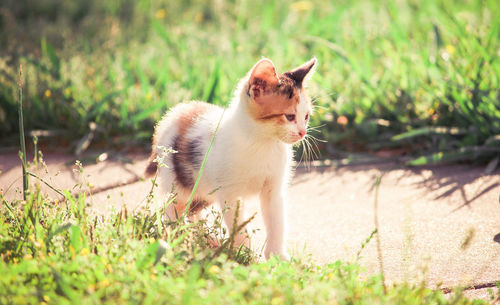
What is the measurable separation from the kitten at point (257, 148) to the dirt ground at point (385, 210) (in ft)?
0.59

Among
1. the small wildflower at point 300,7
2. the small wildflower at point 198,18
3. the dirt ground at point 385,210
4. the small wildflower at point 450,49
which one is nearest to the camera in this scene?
the dirt ground at point 385,210

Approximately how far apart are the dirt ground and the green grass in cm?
17

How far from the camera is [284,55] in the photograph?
443 centimetres

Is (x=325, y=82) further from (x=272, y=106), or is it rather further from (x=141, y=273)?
(x=141, y=273)

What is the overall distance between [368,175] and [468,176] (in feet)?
1.81

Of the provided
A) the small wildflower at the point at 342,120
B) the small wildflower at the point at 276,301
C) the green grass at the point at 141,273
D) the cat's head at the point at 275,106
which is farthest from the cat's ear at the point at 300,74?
the small wildflower at the point at 276,301

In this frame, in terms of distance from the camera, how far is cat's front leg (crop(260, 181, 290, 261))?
231 cm

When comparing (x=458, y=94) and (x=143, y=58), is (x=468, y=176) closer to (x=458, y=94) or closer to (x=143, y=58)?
(x=458, y=94)

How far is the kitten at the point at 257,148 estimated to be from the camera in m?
2.33

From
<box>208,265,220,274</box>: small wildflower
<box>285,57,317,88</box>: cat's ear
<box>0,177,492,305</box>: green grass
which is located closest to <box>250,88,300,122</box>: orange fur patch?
<box>285,57,317,88</box>: cat's ear

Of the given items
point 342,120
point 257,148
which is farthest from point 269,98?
point 342,120

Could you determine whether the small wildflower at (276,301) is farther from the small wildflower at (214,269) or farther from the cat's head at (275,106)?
the cat's head at (275,106)

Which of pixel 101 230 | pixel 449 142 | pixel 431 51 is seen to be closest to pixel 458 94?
pixel 449 142

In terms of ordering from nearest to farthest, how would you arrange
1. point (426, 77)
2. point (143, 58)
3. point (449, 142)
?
point (449, 142), point (426, 77), point (143, 58)
